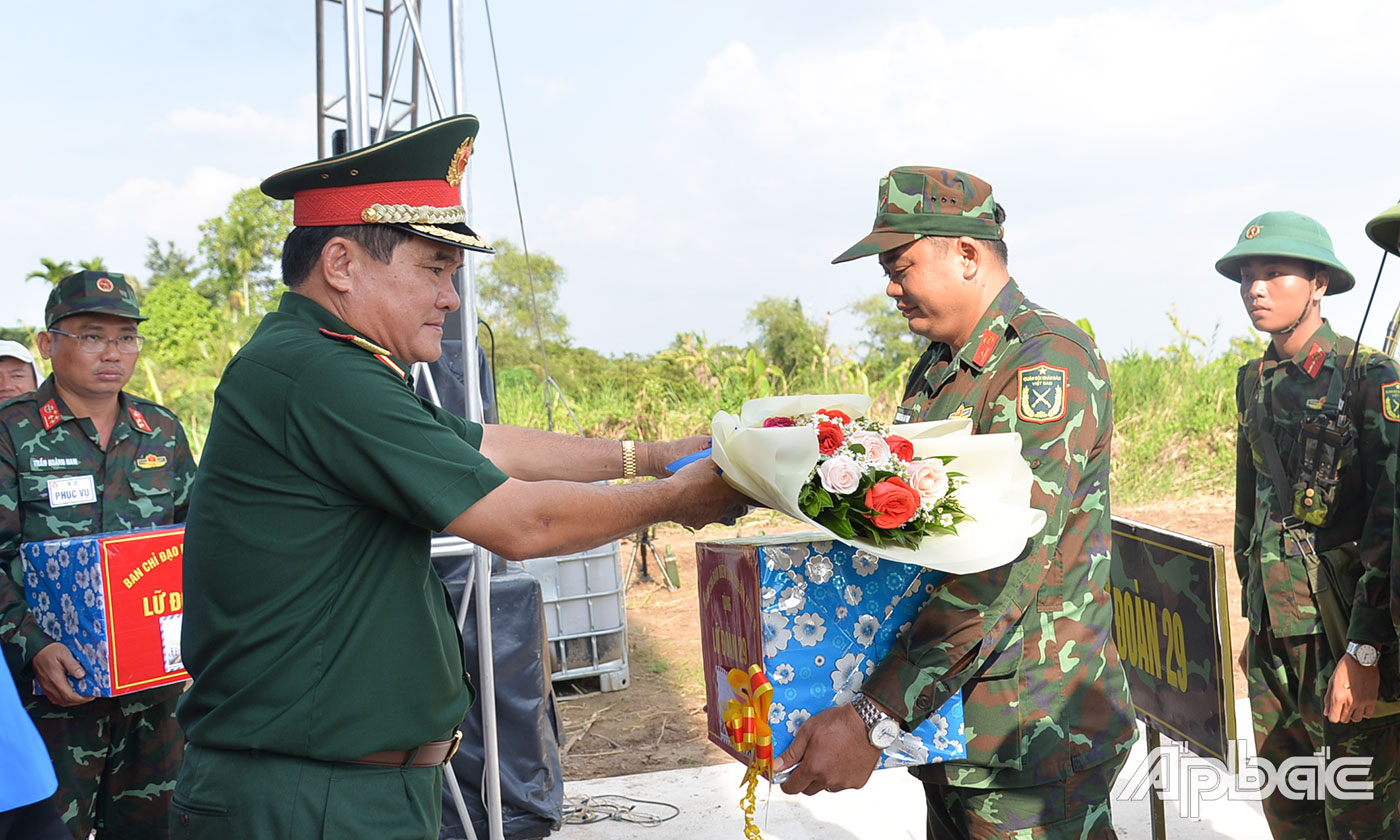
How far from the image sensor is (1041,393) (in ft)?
7.66

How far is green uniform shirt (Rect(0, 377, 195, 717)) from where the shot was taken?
12.6ft

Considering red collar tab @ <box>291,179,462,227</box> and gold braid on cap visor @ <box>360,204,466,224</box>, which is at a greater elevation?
red collar tab @ <box>291,179,462,227</box>

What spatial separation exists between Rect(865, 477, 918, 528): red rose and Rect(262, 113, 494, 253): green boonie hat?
0.98m

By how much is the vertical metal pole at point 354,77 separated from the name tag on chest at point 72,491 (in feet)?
5.34

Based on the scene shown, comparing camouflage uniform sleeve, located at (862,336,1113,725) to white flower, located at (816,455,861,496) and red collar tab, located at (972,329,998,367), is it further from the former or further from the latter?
white flower, located at (816,455,861,496)

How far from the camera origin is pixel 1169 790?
15.7ft

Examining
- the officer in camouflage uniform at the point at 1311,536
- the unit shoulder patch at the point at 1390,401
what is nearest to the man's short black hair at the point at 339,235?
the officer in camouflage uniform at the point at 1311,536

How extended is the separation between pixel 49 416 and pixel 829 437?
3395 mm

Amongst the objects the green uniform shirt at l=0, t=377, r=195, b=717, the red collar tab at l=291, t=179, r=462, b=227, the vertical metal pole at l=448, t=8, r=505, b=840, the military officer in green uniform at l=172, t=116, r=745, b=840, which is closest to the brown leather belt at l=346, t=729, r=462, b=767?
the military officer in green uniform at l=172, t=116, r=745, b=840

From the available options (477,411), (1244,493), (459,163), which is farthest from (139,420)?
(1244,493)

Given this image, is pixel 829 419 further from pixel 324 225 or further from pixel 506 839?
pixel 506 839

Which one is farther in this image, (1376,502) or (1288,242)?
(1288,242)

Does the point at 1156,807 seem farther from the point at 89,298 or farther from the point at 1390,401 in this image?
the point at 89,298

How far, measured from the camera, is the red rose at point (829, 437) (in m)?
2.08
